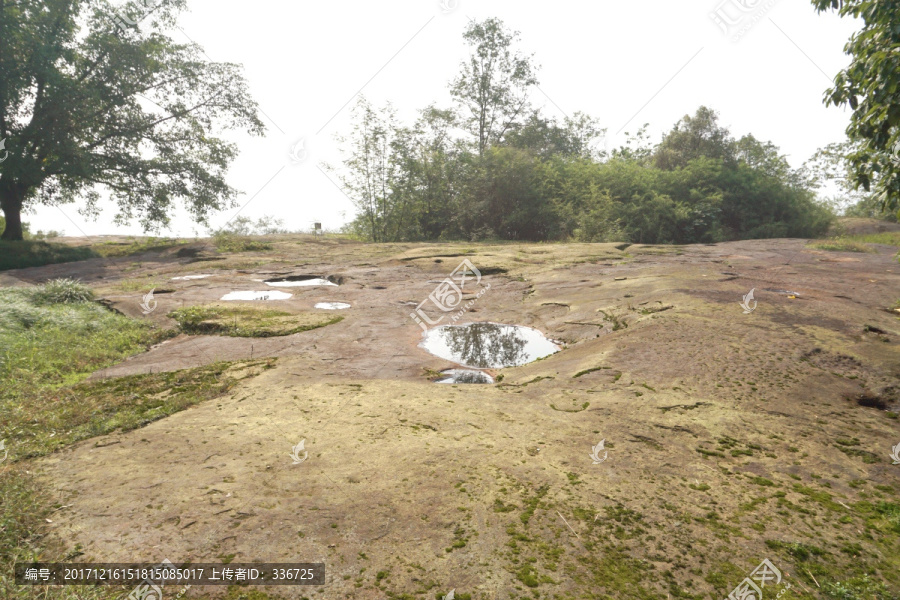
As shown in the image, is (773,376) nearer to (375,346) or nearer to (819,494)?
(819,494)

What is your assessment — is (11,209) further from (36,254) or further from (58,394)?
(58,394)

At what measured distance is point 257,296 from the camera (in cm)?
797

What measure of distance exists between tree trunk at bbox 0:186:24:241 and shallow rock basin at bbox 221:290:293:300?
37.9ft

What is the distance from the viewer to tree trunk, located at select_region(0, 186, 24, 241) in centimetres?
1442

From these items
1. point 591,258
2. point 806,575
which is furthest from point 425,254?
point 806,575

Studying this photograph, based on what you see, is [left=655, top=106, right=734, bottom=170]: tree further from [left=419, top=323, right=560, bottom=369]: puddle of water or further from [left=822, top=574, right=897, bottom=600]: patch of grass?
[left=822, top=574, right=897, bottom=600]: patch of grass

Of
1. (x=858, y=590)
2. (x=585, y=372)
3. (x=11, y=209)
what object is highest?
(x=11, y=209)

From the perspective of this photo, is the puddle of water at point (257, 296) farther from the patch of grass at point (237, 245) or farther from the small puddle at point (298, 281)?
the patch of grass at point (237, 245)

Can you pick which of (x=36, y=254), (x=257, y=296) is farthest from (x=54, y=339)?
(x=36, y=254)

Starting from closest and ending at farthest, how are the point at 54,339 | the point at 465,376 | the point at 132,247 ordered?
the point at 465,376 < the point at 54,339 < the point at 132,247

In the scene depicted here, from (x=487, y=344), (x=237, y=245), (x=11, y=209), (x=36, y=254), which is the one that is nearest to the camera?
(x=487, y=344)

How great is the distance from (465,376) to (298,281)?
6.32 m

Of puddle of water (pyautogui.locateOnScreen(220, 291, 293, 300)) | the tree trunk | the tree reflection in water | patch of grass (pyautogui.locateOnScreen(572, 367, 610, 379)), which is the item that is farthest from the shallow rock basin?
the tree trunk

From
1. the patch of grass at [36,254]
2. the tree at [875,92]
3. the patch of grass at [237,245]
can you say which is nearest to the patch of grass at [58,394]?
the tree at [875,92]
